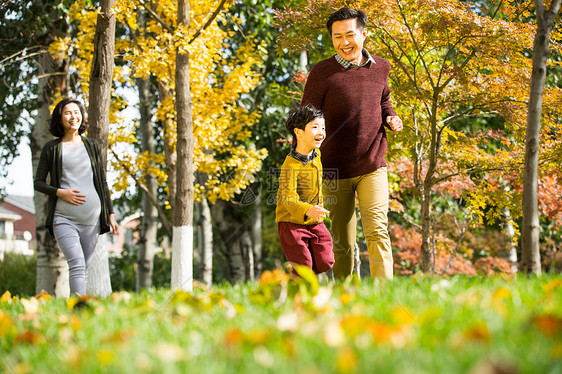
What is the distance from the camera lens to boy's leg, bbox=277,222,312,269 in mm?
4133

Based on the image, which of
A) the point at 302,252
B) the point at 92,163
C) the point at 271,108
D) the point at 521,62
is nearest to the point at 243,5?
the point at 271,108

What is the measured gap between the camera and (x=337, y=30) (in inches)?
169

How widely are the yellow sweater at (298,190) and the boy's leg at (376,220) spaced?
34cm

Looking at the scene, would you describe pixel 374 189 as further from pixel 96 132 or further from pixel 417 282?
pixel 96 132

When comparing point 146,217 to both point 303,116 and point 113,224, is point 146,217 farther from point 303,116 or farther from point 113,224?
point 303,116

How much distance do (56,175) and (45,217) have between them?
5.79 meters

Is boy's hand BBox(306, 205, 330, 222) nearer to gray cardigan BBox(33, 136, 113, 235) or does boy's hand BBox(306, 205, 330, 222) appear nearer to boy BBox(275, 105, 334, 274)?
boy BBox(275, 105, 334, 274)

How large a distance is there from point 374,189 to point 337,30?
1257 millimetres

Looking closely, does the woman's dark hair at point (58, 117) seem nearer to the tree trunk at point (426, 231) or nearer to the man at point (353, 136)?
the man at point (353, 136)

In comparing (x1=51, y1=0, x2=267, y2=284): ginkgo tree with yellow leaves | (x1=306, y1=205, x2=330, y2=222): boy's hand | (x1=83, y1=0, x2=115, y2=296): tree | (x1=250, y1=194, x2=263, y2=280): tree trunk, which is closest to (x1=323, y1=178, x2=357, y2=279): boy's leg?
(x1=306, y1=205, x2=330, y2=222): boy's hand

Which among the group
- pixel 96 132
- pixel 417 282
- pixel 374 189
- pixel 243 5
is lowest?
pixel 417 282

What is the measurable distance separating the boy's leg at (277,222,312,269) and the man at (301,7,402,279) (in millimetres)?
330

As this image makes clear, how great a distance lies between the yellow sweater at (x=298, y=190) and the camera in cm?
409

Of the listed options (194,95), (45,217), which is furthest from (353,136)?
(45,217)
